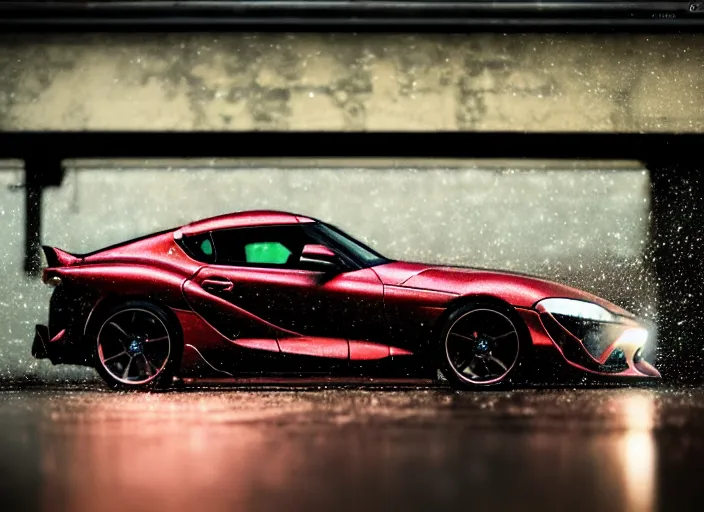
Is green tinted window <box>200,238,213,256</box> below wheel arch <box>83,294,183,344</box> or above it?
above

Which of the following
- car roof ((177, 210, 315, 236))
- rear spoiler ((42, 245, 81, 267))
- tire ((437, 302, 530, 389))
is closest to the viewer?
tire ((437, 302, 530, 389))

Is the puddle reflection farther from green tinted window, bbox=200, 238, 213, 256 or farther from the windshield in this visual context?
green tinted window, bbox=200, 238, 213, 256

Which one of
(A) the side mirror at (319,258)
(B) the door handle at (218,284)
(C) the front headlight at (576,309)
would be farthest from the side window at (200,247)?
(C) the front headlight at (576,309)

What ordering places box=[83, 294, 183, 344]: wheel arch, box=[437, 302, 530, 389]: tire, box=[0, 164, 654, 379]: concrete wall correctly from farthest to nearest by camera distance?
box=[0, 164, 654, 379]: concrete wall, box=[83, 294, 183, 344]: wheel arch, box=[437, 302, 530, 389]: tire

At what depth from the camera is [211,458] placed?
5.66 m

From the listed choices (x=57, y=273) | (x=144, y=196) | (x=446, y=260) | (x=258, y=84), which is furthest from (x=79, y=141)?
(x=446, y=260)

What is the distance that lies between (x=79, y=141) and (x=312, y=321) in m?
4.43

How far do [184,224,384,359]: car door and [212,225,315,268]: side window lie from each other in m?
0.14

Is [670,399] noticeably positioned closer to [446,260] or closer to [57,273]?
[446,260]

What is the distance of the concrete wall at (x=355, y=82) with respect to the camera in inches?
464

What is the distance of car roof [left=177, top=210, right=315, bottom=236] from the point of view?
32.1ft

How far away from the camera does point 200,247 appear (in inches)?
378

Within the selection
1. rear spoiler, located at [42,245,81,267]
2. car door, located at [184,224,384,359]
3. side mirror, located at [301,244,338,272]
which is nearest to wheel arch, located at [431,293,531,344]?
car door, located at [184,224,384,359]

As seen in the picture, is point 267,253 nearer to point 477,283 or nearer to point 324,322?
point 324,322
